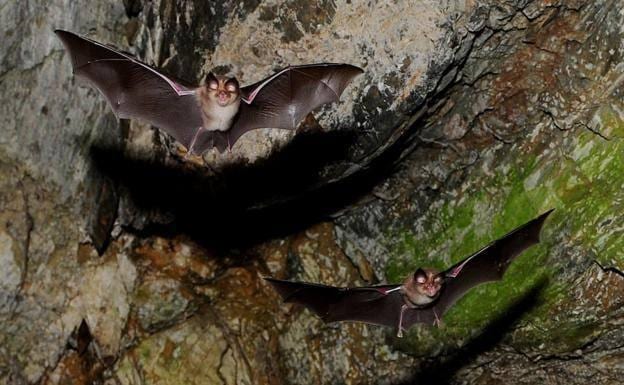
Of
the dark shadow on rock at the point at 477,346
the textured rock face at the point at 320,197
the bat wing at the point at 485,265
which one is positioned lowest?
the dark shadow on rock at the point at 477,346

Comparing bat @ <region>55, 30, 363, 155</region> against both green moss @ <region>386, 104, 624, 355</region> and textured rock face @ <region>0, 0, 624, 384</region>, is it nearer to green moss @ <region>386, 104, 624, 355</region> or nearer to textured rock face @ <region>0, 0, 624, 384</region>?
textured rock face @ <region>0, 0, 624, 384</region>

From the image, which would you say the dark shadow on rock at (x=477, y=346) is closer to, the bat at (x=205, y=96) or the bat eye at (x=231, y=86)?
the bat at (x=205, y=96)

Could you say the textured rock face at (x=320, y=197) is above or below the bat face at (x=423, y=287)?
above

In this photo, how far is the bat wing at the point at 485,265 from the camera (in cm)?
656

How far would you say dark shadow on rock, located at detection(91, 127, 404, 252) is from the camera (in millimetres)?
7473

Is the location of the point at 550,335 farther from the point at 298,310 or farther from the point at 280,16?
the point at 280,16

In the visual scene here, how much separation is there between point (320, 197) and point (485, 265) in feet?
6.46

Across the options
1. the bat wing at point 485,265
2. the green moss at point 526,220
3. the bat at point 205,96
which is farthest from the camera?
the green moss at point 526,220

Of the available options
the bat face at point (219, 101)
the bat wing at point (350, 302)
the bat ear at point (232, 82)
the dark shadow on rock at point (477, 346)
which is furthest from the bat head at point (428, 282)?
the bat ear at point (232, 82)

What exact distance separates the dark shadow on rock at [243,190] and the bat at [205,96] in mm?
402

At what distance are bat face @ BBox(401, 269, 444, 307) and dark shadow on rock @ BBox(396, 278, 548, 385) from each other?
2.65 feet

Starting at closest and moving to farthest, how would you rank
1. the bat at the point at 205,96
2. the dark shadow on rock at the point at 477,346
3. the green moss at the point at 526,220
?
1. the bat at the point at 205,96
2. the green moss at the point at 526,220
3. the dark shadow on rock at the point at 477,346

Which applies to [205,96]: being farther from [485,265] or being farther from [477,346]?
[477,346]

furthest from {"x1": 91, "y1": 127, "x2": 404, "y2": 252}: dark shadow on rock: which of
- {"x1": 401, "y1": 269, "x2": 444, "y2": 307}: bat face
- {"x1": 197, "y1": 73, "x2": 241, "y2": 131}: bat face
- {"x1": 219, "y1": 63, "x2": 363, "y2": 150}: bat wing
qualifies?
{"x1": 401, "y1": 269, "x2": 444, "y2": 307}: bat face
